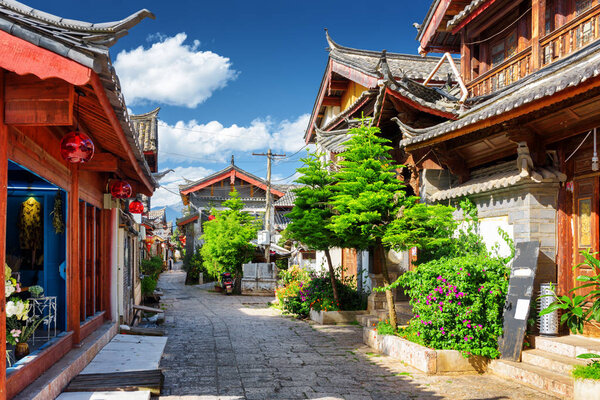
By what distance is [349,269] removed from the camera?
1664 cm

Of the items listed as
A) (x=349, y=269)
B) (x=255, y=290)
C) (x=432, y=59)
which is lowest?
(x=255, y=290)

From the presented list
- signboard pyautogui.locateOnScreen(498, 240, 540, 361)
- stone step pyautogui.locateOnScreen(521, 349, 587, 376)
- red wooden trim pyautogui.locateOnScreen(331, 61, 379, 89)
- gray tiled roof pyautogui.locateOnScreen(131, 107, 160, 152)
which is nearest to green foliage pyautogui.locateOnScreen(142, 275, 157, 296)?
gray tiled roof pyautogui.locateOnScreen(131, 107, 160, 152)

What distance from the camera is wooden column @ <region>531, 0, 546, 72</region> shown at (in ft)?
29.6

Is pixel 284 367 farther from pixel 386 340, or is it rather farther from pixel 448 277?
pixel 448 277

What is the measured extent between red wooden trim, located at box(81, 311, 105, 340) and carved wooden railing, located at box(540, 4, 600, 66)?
8.95 metres

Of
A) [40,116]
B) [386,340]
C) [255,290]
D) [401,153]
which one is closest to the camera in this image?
[40,116]

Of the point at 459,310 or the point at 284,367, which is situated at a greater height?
the point at 459,310

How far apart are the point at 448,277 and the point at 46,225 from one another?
599 cm

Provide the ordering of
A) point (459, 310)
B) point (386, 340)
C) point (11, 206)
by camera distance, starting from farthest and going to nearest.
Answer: point (386, 340)
point (11, 206)
point (459, 310)

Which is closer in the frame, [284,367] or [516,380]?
[516,380]

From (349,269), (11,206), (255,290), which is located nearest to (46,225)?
(11,206)

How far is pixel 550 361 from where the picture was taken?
6625 millimetres

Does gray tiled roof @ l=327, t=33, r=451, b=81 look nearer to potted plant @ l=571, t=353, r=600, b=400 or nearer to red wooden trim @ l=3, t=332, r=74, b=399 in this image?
potted plant @ l=571, t=353, r=600, b=400

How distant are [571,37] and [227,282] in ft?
65.1
